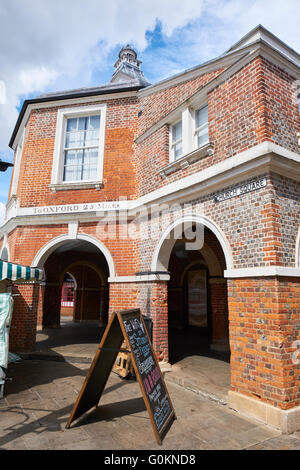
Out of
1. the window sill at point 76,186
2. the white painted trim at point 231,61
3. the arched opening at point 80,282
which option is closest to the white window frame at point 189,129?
the white painted trim at point 231,61

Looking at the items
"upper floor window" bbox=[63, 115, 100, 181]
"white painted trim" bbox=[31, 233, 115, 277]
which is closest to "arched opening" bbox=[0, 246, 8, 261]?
"white painted trim" bbox=[31, 233, 115, 277]

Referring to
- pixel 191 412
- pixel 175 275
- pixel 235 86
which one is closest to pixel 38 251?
pixel 191 412

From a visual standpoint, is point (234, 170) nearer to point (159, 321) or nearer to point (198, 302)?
point (159, 321)

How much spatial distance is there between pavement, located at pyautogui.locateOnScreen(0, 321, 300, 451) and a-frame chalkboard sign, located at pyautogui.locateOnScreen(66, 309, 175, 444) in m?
0.20

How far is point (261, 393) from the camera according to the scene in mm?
4340

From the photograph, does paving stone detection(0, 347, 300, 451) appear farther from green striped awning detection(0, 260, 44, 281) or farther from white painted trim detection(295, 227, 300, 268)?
white painted trim detection(295, 227, 300, 268)

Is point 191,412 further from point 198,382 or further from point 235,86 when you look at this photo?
point 235,86

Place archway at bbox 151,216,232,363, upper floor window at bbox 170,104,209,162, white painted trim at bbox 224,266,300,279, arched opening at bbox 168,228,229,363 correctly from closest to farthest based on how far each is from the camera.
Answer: white painted trim at bbox 224,266,300,279 < upper floor window at bbox 170,104,209,162 < archway at bbox 151,216,232,363 < arched opening at bbox 168,228,229,363

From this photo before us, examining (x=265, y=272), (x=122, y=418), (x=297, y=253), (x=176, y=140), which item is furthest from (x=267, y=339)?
(x=176, y=140)

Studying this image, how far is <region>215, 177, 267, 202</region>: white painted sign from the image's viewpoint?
479cm

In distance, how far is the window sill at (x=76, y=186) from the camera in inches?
334

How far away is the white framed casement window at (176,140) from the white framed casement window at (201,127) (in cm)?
61

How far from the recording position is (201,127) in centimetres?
675

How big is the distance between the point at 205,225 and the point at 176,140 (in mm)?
2819
